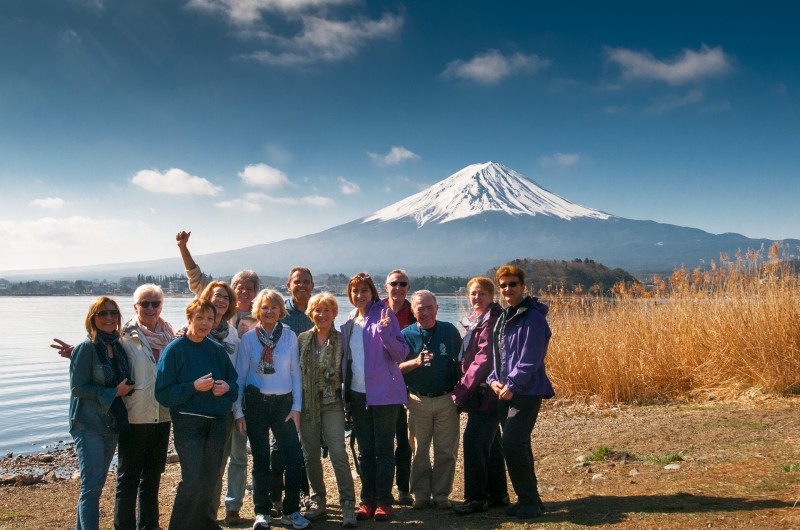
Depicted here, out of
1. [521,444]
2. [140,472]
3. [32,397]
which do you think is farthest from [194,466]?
[32,397]

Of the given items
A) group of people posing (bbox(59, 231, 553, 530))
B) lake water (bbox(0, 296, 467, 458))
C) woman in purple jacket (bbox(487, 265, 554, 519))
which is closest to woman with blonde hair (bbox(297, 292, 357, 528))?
group of people posing (bbox(59, 231, 553, 530))

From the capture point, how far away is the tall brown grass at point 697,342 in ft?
26.2

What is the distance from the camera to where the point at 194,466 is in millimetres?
3836

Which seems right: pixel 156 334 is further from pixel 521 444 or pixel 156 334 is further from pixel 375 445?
pixel 521 444

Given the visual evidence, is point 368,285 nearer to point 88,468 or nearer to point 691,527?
point 88,468

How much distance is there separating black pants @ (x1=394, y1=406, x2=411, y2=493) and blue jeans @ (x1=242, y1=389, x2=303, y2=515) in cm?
98

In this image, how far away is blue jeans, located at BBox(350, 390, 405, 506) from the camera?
437cm

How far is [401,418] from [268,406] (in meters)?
1.20

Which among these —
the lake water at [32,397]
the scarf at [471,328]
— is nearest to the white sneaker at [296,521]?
the scarf at [471,328]

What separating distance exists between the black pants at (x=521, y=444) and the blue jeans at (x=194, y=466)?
1889mm

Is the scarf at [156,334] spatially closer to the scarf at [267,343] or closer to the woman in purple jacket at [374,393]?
the scarf at [267,343]

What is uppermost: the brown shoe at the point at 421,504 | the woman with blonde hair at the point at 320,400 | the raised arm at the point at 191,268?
the raised arm at the point at 191,268

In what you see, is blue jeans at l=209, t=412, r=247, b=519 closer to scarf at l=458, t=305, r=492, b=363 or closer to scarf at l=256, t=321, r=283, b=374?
scarf at l=256, t=321, r=283, b=374

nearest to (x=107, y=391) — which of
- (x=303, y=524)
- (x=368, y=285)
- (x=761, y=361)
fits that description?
Result: (x=303, y=524)
